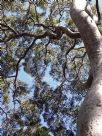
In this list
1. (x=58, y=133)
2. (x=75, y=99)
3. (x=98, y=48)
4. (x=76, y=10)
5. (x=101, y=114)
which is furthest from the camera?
(x=75, y=99)

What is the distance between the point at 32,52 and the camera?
1001 cm

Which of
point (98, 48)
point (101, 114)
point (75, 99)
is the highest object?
point (98, 48)

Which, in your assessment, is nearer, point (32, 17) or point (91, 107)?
point (91, 107)

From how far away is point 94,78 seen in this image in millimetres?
3764

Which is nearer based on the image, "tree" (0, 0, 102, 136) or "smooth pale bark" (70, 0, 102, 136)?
"smooth pale bark" (70, 0, 102, 136)

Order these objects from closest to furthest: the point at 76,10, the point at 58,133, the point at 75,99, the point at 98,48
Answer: the point at 98,48 → the point at 76,10 → the point at 58,133 → the point at 75,99

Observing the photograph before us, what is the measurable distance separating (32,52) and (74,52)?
1257 millimetres

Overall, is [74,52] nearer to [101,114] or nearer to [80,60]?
[80,60]

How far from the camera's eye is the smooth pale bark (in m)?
2.83

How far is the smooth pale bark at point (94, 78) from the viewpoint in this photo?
9.28 ft

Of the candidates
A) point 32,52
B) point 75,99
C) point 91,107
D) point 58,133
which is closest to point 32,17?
point 32,52

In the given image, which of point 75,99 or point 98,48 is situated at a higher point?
point 98,48

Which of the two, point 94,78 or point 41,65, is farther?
point 41,65

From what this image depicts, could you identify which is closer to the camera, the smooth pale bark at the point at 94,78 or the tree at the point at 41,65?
the smooth pale bark at the point at 94,78
